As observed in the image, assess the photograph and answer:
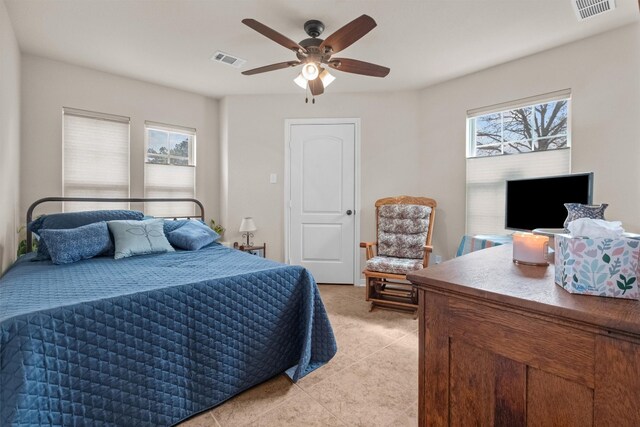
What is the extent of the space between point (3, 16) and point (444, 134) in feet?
13.3

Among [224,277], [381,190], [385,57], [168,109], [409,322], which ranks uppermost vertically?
[385,57]

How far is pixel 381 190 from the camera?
386 cm

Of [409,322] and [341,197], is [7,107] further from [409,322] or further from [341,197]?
[409,322]

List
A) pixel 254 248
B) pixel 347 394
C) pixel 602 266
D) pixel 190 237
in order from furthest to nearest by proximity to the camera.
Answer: pixel 254 248, pixel 190 237, pixel 347 394, pixel 602 266

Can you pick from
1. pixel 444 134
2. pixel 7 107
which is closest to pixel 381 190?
pixel 444 134

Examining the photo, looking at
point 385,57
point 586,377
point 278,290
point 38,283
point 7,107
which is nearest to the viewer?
point 586,377

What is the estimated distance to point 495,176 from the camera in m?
3.20

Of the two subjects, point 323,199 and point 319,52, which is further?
point 323,199

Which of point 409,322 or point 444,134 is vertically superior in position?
point 444,134

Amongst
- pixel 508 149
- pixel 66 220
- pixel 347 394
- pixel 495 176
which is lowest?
pixel 347 394

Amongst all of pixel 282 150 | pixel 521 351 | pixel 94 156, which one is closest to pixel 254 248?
pixel 282 150

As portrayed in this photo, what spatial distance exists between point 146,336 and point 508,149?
3.53m

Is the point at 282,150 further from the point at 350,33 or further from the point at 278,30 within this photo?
the point at 350,33

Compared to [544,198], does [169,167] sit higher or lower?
higher
